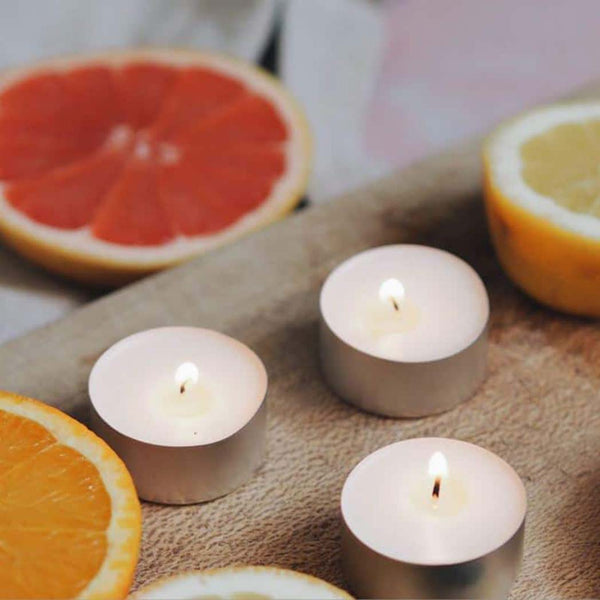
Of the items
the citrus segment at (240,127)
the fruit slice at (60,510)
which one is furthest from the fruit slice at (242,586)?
the citrus segment at (240,127)

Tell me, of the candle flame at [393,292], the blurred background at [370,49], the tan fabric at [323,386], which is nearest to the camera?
the tan fabric at [323,386]

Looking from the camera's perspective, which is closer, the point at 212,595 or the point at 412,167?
the point at 212,595

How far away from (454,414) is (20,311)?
1.62 ft

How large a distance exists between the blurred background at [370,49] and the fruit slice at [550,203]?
0.34 metres

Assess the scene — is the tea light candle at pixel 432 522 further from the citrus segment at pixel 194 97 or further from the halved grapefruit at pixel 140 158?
the citrus segment at pixel 194 97

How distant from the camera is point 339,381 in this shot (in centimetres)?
95

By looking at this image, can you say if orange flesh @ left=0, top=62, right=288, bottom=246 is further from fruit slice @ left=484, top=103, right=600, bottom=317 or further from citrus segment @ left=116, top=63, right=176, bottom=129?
fruit slice @ left=484, top=103, right=600, bottom=317

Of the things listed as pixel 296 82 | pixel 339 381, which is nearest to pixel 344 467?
pixel 339 381

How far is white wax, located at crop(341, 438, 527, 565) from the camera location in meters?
0.75

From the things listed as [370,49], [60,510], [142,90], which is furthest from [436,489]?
[370,49]

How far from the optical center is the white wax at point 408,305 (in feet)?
3.06

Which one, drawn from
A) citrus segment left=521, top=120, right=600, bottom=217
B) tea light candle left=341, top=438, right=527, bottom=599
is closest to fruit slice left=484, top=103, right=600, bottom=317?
citrus segment left=521, top=120, right=600, bottom=217

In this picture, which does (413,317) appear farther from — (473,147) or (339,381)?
(473,147)

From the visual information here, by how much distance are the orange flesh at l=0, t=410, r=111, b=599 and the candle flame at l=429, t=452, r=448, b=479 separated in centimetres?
24
